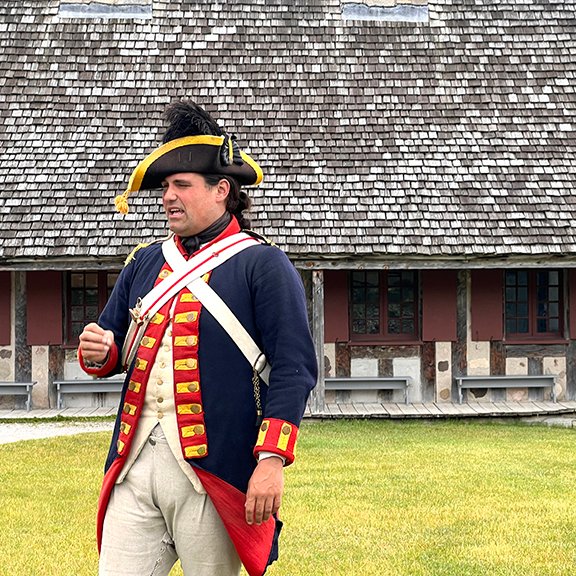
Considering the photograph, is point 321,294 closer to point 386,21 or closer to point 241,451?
point 386,21

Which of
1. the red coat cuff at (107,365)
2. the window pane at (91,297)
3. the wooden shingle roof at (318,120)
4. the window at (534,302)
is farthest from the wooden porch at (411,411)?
the red coat cuff at (107,365)

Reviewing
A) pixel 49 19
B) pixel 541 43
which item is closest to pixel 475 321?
pixel 541 43

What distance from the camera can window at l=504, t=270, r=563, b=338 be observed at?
1488 centimetres

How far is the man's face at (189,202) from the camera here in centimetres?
368

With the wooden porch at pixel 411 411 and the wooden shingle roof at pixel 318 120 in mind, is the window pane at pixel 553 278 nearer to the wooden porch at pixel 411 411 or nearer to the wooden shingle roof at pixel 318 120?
the wooden shingle roof at pixel 318 120

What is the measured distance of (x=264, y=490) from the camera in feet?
11.0

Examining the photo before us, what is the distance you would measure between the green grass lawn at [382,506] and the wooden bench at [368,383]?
216 centimetres

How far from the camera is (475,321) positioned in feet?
47.7

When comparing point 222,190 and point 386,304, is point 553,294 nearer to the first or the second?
point 386,304

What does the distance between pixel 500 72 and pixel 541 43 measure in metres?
0.89

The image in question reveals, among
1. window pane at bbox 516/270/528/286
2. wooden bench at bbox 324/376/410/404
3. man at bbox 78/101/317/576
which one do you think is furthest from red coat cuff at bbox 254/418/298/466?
window pane at bbox 516/270/528/286

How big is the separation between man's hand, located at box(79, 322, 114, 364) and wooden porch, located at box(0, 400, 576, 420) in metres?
9.82

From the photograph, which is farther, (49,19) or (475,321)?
(49,19)

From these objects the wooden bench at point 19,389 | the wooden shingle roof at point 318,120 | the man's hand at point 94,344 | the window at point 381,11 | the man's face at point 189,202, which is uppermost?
the window at point 381,11
